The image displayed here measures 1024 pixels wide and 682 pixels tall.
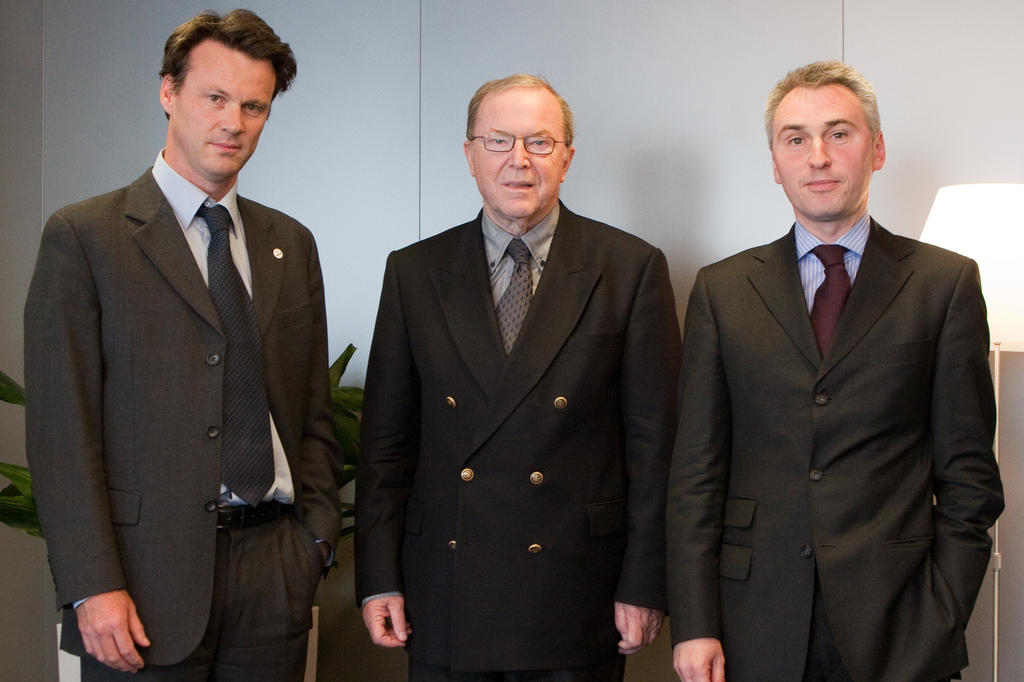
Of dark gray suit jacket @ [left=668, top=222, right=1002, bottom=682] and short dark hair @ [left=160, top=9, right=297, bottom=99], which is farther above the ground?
short dark hair @ [left=160, top=9, right=297, bottom=99]

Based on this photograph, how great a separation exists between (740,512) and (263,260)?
A: 3.56 feet

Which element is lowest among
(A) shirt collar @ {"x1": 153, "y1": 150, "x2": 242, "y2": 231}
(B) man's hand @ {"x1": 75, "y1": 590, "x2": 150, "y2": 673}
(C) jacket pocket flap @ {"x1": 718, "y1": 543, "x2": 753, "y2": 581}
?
(B) man's hand @ {"x1": 75, "y1": 590, "x2": 150, "y2": 673}

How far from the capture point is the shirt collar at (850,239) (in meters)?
2.15

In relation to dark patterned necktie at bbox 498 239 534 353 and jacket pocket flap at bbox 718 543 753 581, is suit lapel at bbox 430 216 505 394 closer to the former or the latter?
Answer: dark patterned necktie at bbox 498 239 534 353

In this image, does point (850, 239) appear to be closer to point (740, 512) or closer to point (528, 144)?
point (740, 512)

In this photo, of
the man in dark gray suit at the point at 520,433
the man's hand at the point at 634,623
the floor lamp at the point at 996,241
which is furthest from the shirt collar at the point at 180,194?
the floor lamp at the point at 996,241

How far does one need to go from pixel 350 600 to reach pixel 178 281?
1.94 meters

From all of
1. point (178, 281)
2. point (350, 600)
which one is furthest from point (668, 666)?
point (178, 281)

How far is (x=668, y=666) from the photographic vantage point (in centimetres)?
343

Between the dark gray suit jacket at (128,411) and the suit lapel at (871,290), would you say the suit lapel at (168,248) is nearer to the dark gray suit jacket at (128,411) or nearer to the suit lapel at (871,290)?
the dark gray suit jacket at (128,411)

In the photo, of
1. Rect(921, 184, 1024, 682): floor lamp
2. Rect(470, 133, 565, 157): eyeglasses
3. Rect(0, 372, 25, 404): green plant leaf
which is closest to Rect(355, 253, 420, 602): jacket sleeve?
Rect(470, 133, 565, 157): eyeglasses

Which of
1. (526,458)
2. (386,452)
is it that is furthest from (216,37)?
(526,458)

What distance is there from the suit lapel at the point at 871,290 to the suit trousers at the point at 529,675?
79 cm

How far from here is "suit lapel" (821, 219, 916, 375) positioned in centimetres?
202
